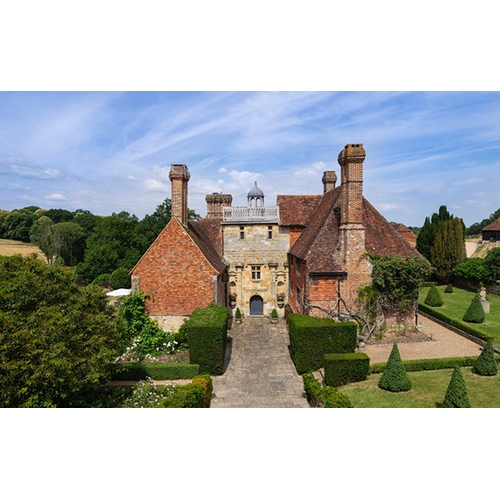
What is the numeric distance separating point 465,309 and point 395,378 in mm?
18892

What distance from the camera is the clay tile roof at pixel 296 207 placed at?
2511 cm

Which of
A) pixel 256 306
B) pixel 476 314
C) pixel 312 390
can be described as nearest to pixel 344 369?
pixel 312 390

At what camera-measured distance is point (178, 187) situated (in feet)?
65.8

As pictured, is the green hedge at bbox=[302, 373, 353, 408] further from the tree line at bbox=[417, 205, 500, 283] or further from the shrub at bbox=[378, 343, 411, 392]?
the tree line at bbox=[417, 205, 500, 283]

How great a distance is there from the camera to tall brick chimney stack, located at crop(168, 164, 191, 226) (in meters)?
19.9

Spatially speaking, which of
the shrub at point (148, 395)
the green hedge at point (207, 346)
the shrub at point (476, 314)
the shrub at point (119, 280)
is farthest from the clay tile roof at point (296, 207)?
the shrub at point (119, 280)

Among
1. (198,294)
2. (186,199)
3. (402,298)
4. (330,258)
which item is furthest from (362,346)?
(186,199)

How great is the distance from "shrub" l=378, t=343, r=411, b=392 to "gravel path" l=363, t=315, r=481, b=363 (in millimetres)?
2900

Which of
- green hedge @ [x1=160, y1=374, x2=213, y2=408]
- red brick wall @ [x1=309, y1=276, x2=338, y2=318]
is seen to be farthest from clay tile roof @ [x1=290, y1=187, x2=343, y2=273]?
green hedge @ [x1=160, y1=374, x2=213, y2=408]

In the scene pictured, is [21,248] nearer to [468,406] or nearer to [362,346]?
[362,346]

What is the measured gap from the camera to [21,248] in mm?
63969

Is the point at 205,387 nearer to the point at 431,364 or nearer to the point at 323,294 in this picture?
the point at 323,294

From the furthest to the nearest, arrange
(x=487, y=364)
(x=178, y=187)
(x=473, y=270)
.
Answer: (x=473, y=270) < (x=178, y=187) < (x=487, y=364)

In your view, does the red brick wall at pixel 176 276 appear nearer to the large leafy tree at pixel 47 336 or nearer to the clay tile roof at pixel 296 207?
the large leafy tree at pixel 47 336
